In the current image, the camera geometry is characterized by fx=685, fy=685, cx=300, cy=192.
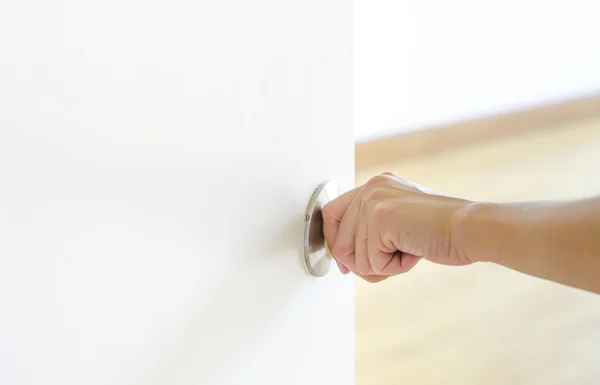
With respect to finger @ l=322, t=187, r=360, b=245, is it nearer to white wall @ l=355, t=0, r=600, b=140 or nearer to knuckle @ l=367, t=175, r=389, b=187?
knuckle @ l=367, t=175, r=389, b=187

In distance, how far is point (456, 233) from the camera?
1.59 ft

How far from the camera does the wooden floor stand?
1344 mm

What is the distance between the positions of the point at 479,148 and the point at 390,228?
1.57 metres

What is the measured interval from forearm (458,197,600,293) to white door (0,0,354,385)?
0.12m

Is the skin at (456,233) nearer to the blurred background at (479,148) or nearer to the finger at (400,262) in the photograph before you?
the finger at (400,262)

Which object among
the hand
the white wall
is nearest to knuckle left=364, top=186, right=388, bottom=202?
the hand

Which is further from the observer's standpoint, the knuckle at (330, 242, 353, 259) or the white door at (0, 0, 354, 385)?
the knuckle at (330, 242, 353, 259)

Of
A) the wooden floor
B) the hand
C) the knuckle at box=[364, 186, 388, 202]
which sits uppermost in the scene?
the knuckle at box=[364, 186, 388, 202]

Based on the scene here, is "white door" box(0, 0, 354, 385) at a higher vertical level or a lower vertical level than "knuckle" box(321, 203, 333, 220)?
higher

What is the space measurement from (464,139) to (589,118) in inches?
21.0

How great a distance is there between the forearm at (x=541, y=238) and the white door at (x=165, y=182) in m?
0.12

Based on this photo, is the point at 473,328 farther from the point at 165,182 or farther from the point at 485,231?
the point at 165,182

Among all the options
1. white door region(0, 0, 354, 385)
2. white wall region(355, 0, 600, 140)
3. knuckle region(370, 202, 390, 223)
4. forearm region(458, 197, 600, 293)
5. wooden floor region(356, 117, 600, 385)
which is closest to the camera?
white door region(0, 0, 354, 385)

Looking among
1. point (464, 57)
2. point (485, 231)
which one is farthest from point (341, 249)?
point (464, 57)
